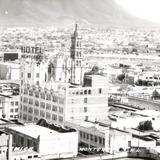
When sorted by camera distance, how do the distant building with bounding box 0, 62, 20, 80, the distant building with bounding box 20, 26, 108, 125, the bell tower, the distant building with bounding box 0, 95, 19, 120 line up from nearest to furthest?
the distant building with bounding box 20, 26, 108, 125, the distant building with bounding box 0, 95, 19, 120, the bell tower, the distant building with bounding box 0, 62, 20, 80

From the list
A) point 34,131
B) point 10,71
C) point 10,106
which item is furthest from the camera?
point 10,71

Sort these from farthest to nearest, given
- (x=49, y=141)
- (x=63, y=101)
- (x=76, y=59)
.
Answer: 1. (x=76, y=59)
2. (x=63, y=101)
3. (x=49, y=141)

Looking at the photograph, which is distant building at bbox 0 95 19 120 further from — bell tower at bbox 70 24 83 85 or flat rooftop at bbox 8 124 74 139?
bell tower at bbox 70 24 83 85

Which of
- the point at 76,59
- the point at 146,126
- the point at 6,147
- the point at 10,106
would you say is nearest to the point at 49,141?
the point at 6,147

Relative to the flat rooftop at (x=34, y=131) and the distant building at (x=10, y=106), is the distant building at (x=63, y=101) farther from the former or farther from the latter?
the flat rooftop at (x=34, y=131)

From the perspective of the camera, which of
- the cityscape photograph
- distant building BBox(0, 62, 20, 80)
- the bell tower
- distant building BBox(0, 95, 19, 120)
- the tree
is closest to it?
the cityscape photograph

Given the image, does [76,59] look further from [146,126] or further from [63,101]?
[146,126]

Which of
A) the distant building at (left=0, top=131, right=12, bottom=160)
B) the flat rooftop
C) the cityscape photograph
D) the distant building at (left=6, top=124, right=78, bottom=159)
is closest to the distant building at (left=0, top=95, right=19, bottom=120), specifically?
the cityscape photograph

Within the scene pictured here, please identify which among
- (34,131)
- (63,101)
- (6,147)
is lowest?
(34,131)

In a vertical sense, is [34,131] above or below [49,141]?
above

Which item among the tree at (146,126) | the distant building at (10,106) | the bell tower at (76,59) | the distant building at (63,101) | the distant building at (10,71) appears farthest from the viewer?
the distant building at (10,71)

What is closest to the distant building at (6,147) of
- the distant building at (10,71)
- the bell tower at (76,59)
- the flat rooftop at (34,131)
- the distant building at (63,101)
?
the flat rooftop at (34,131)
